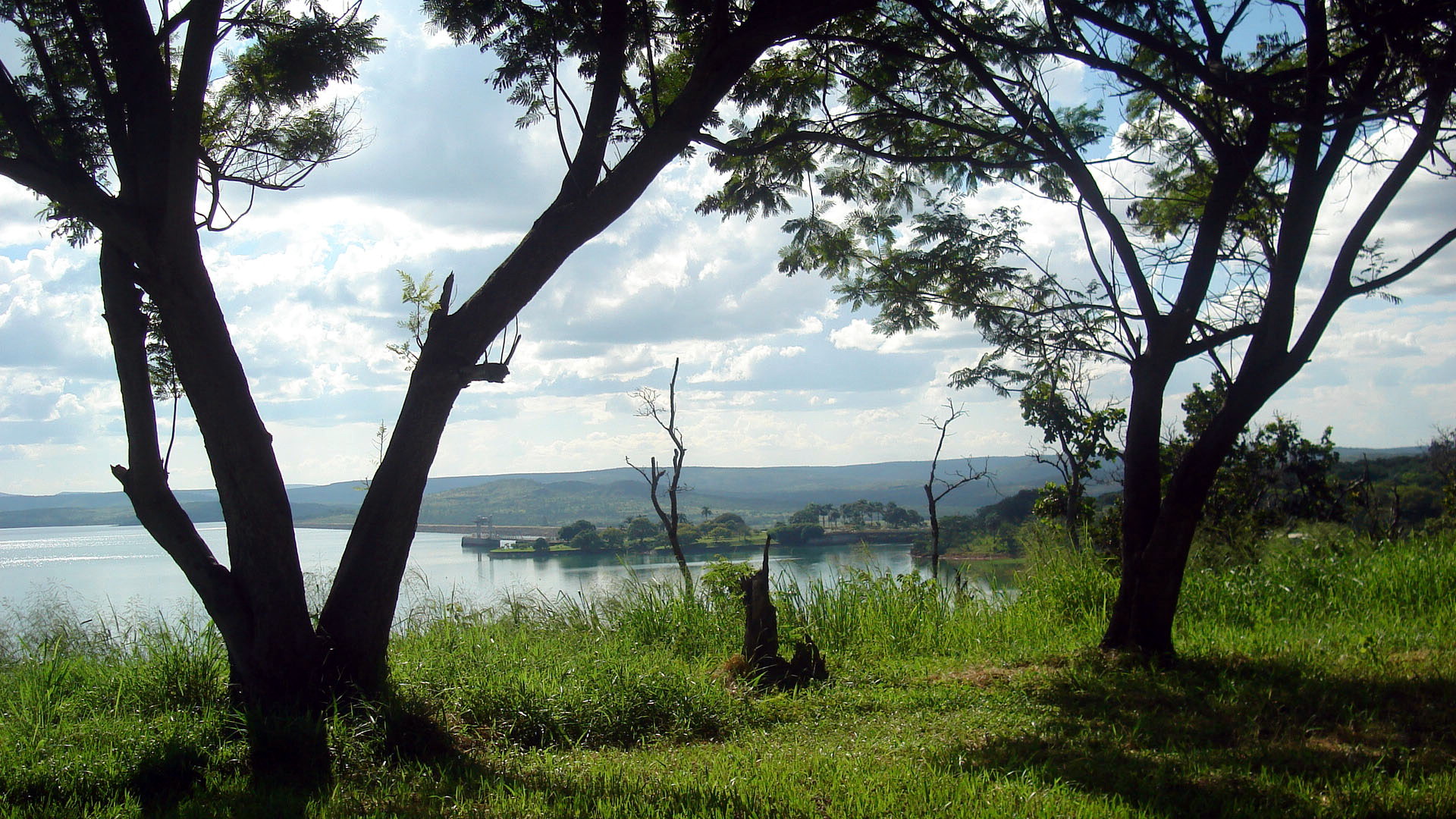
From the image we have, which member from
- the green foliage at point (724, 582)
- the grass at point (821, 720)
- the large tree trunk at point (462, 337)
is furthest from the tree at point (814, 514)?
the large tree trunk at point (462, 337)

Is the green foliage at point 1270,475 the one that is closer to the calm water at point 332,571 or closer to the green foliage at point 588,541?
the calm water at point 332,571

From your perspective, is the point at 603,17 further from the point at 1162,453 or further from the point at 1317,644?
the point at 1162,453

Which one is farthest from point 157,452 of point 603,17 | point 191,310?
point 603,17

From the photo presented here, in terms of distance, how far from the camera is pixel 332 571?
9.02 m

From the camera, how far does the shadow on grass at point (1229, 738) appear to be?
147 inches

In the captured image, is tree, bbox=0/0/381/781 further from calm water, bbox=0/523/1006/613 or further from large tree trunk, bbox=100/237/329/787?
calm water, bbox=0/523/1006/613

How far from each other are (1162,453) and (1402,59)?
7.82 meters

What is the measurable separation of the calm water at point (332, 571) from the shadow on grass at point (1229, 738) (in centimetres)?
381

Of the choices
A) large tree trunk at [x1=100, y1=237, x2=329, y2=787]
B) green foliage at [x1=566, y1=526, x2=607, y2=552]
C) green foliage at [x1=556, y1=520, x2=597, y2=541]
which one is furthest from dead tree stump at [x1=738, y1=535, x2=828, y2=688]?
green foliage at [x1=556, y1=520, x2=597, y2=541]

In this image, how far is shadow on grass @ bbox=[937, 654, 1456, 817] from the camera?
3729 millimetres

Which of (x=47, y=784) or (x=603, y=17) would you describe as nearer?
(x=47, y=784)

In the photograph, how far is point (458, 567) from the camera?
11844 millimetres

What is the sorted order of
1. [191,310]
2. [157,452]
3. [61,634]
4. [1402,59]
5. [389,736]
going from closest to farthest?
[389,736] < [191,310] < [157,452] < [1402,59] < [61,634]

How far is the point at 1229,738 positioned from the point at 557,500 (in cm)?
2530
